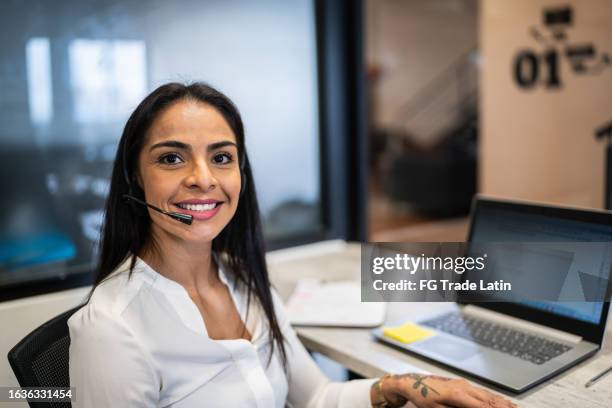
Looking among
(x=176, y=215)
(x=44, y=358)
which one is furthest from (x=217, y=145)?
(x=44, y=358)

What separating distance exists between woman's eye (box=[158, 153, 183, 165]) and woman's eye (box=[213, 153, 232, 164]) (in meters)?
0.07

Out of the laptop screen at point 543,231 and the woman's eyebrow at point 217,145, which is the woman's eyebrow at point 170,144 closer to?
the woman's eyebrow at point 217,145

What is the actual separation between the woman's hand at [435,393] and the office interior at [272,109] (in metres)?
0.10

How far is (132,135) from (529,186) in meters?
2.01

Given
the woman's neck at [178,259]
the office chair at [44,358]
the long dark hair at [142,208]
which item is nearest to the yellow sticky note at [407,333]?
the long dark hair at [142,208]

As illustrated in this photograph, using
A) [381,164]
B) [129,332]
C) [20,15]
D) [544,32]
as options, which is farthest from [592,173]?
[381,164]

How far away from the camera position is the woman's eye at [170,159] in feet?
3.50

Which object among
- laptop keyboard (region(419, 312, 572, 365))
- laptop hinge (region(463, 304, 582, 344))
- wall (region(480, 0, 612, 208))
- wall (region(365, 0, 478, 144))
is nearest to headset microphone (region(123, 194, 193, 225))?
laptop keyboard (region(419, 312, 572, 365))

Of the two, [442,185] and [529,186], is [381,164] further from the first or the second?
[529,186]

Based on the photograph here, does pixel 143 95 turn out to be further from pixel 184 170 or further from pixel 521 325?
pixel 521 325

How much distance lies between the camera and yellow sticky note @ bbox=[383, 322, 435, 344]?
1276 millimetres

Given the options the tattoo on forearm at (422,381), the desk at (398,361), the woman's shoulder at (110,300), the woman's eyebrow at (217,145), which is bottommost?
the desk at (398,361)

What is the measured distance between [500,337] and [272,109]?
49.6 inches

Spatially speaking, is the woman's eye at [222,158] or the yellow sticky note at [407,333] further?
the yellow sticky note at [407,333]
